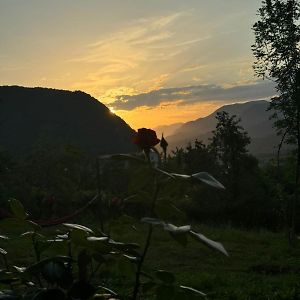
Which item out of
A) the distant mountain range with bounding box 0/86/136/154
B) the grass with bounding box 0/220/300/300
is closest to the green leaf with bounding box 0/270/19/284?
the grass with bounding box 0/220/300/300

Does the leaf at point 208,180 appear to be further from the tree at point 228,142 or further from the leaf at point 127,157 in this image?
the tree at point 228,142

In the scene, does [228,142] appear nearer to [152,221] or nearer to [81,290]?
[81,290]

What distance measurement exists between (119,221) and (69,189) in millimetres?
23946

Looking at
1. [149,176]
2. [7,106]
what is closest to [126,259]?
[149,176]

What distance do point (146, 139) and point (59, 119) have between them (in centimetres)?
10636

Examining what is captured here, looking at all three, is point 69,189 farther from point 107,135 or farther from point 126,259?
point 107,135

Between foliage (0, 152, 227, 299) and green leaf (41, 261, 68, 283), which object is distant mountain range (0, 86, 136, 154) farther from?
green leaf (41, 261, 68, 283)

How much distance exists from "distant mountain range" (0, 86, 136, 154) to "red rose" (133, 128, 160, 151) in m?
84.0

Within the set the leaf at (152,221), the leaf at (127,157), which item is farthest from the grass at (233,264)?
the leaf at (152,221)

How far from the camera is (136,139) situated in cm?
140

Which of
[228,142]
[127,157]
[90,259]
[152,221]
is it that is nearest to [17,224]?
[90,259]

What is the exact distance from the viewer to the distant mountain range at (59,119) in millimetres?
91438

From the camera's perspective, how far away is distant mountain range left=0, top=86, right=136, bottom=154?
9144 cm

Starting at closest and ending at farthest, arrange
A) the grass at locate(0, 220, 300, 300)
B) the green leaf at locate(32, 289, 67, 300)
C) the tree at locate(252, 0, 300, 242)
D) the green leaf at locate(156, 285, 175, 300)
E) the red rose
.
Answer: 1. the green leaf at locate(32, 289, 67, 300)
2. the green leaf at locate(156, 285, 175, 300)
3. the red rose
4. the grass at locate(0, 220, 300, 300)
5. the tree at locate(252, 0, 300, 242)
